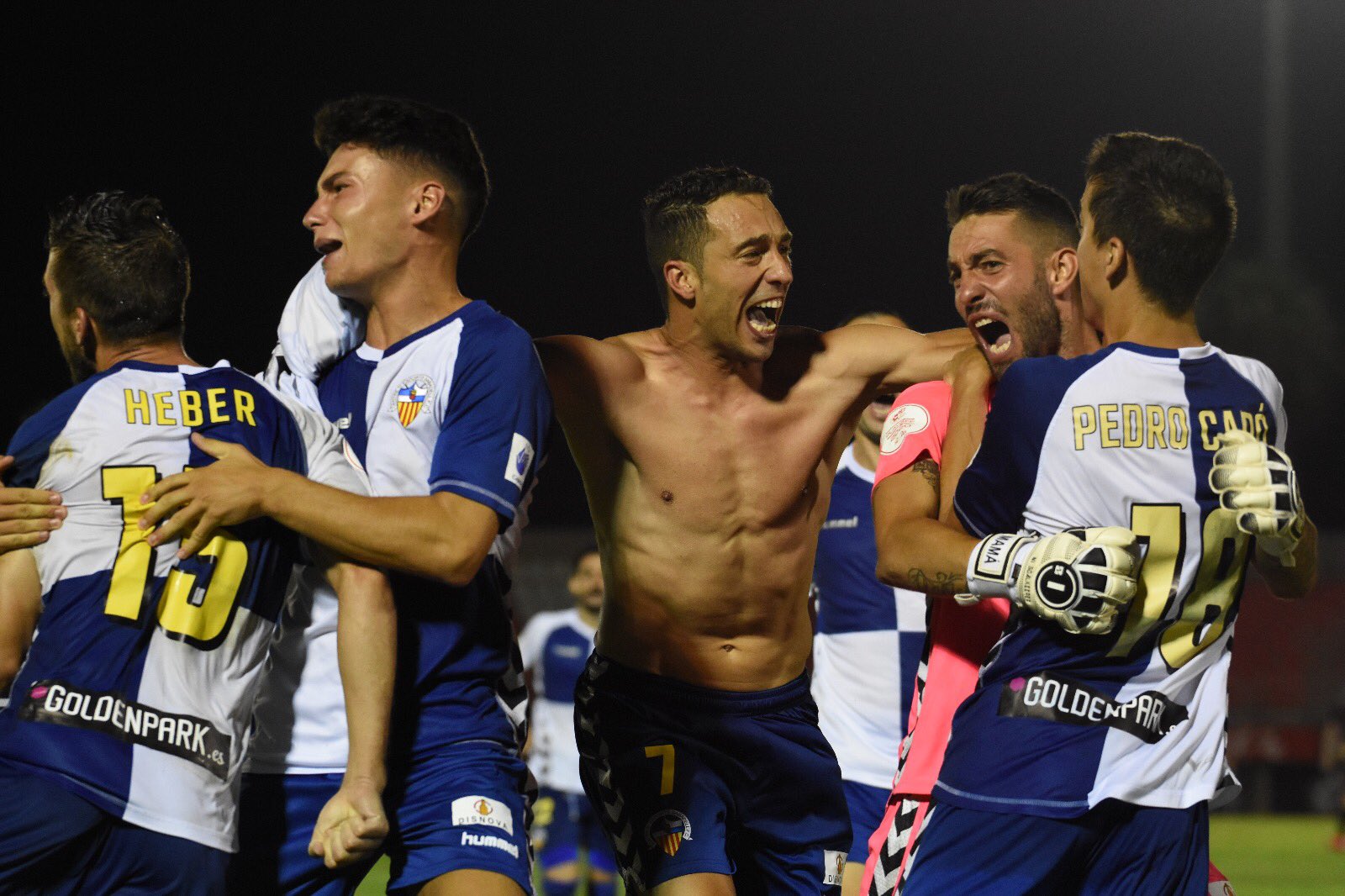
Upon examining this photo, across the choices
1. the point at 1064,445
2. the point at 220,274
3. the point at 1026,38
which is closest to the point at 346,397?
the point at 1064,445

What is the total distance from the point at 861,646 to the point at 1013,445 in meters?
3.36

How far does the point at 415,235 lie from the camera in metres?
4.00

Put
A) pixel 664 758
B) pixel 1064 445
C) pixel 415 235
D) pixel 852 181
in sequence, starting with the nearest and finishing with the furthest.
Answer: pixel 1064 445 < pixel 415 235 < pixel 664 758 < pixel 852 181

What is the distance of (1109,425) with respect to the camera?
3.23 m

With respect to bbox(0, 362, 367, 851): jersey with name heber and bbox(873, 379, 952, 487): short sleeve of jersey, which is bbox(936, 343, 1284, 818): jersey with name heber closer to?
bbox(873, 379, 952, 487): short sleeve of jersey

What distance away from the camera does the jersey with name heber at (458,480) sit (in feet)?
11.8

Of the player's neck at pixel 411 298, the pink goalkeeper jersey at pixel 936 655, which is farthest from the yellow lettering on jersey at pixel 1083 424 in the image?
the player's neck at pixel 411 298

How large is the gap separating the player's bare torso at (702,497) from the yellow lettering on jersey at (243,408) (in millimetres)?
1293

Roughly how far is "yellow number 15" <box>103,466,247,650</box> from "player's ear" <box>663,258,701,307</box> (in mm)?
1982

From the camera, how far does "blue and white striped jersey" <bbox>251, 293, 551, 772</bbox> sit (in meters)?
3.61

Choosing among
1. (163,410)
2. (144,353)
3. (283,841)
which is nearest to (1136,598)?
(283,841)

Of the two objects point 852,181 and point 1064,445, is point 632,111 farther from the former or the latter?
point 1064,445

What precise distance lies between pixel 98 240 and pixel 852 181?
23.4 metres

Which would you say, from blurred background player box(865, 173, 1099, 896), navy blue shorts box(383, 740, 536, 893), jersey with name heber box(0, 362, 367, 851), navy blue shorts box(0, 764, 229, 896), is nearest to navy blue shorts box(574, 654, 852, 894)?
blurred background player box(865, 173, 1099, 896)
